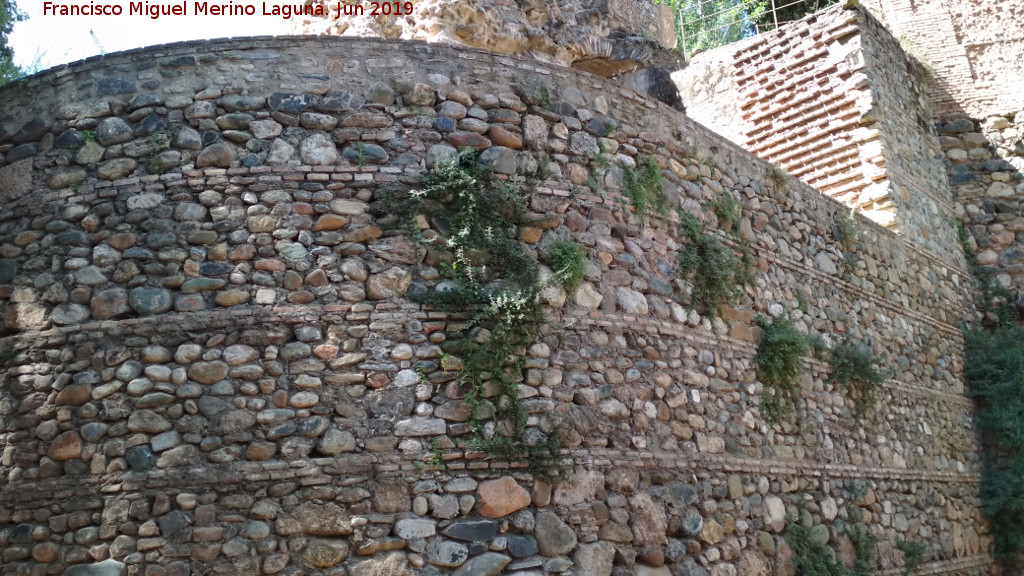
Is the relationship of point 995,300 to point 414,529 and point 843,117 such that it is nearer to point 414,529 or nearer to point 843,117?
point 843,117

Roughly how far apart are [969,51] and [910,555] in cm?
670

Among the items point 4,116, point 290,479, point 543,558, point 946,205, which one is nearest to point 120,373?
point 290,479

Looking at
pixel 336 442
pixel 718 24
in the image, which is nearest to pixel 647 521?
pixel 336 442

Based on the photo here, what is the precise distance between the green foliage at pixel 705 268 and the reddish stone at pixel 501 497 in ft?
6.66

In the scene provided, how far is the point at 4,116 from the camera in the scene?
5785 millimetres

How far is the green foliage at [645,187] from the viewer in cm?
624

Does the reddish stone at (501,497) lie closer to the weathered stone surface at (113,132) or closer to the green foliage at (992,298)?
the weathered stone surface at (113,132)

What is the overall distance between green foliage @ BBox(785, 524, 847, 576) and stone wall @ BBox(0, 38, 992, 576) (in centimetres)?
10

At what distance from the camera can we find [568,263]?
18.5ft

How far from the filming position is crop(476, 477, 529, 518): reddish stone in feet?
16.2

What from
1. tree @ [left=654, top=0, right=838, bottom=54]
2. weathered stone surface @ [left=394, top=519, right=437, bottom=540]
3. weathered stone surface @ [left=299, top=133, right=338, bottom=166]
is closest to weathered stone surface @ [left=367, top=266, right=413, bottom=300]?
weathered stone surface @ [left=299, top=133, right=338, bottom=166]

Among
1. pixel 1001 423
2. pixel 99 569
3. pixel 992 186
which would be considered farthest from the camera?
pixel 992 186

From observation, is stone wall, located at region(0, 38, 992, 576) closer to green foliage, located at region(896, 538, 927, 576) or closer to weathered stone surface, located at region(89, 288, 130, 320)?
weathered stone surface, located at region(89, 288, 130, 320)

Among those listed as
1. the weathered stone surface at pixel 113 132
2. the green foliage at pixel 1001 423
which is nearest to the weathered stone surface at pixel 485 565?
the weathered stone surface at pixel 113 132
